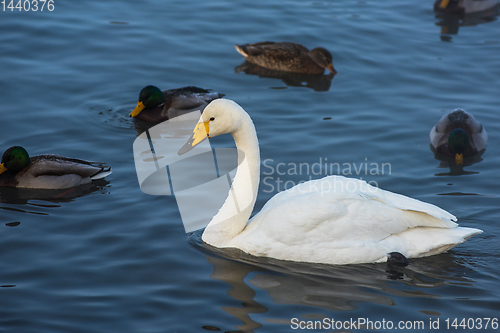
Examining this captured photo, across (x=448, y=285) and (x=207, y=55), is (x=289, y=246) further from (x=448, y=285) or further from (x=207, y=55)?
(x=207, y=55)

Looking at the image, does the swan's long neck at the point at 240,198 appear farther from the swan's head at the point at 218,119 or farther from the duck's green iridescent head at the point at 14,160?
the duck's green iridescent head at the point at 14,160

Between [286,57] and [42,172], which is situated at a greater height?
[286,57]

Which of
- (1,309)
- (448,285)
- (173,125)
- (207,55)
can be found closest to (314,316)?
(448,285)

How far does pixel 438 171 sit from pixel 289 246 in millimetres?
3718

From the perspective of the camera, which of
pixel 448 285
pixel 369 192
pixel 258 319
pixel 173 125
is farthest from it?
pixel 173 125

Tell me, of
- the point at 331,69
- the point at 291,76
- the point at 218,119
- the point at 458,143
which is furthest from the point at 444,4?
the point at 218,119

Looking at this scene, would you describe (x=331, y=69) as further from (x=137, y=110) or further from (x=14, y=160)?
(x=14, y=160)

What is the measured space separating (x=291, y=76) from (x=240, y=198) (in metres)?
6.23

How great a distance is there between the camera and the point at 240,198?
267 inches

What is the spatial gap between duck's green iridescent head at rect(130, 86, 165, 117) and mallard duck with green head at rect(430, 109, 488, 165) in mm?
4652

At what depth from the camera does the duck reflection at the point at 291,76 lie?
39.8 ft

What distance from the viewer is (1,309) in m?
5.66

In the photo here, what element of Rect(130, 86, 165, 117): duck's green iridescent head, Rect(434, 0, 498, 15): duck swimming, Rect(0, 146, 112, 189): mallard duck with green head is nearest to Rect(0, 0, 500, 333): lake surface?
Rect(0, 146, 112, 189): mallard duck with green head

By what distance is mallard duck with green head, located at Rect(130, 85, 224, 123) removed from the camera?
10.5 m
